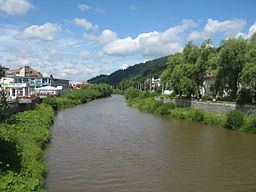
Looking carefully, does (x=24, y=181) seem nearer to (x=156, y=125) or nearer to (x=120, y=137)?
(x=120, y=137)

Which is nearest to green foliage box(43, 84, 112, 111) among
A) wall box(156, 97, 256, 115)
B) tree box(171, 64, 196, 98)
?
wall box(156, 97, 256, 115)

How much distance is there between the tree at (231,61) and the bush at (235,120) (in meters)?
6.09

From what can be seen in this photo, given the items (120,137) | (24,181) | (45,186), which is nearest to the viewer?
(24,181)

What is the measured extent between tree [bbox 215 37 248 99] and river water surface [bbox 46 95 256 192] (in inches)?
342

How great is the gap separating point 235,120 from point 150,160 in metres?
18.0

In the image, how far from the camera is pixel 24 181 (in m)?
16.7

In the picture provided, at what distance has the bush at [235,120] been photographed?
136 ft

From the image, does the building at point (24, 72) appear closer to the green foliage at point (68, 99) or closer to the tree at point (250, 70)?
the green foliage at point (68, 99)

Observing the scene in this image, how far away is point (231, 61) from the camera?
46312 millimetres

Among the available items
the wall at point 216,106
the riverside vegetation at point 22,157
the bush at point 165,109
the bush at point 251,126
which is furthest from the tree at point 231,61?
the riverside vegetation at point 22,157

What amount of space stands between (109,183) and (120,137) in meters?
16.3

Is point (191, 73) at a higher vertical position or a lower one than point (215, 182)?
higher

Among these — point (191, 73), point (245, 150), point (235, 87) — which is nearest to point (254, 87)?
point (235, 87)

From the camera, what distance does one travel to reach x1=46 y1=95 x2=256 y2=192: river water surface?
2056cm
